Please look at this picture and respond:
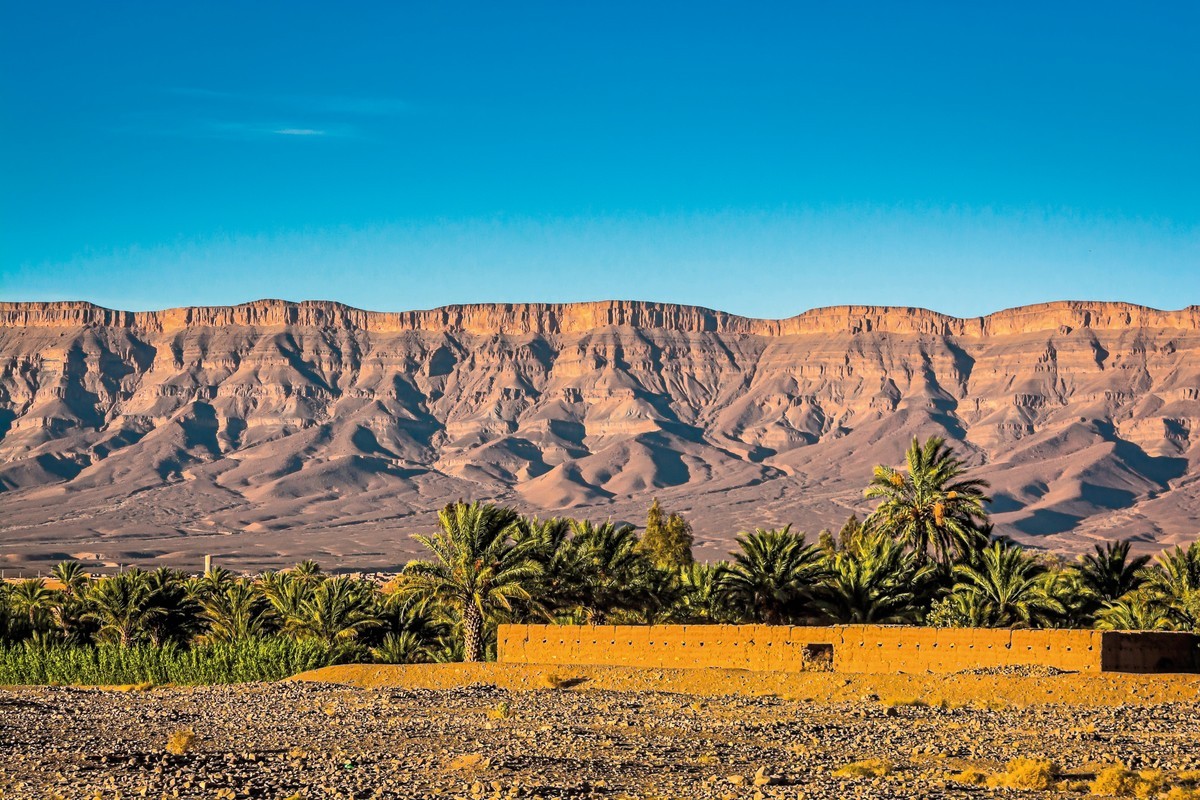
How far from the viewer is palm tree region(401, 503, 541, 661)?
39.8 metres

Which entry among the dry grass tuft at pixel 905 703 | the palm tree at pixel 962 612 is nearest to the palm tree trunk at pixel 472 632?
the palm tree at pixel 962 612

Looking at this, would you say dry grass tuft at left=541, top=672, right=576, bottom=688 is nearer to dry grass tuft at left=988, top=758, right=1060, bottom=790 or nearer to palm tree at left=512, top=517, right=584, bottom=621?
palm tree at left=512, top=517, right=584, bottom=621

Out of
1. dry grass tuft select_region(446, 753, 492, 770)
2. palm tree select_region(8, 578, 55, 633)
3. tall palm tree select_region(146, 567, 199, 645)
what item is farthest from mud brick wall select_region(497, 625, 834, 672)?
palm tree select_region(8, 578, 55, 633)

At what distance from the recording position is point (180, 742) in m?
23.9

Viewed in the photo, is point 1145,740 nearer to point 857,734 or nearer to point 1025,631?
point 857,734

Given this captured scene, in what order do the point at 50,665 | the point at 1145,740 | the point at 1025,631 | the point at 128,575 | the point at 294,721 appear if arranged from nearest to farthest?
the point at 1145,740
the point at 294,721
the point at 1025,631
the point at 50,665
the point at 128,575

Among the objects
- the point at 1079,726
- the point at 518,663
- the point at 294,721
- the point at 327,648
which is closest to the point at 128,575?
the point at 327,648

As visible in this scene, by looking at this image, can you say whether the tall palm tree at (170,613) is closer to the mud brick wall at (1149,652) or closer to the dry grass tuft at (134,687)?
the dry grass tuft at (134,687)

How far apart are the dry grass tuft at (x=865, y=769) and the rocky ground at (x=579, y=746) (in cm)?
3

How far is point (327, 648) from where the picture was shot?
41.2 meters

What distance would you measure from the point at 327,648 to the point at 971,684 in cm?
1916

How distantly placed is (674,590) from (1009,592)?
37.3 ft

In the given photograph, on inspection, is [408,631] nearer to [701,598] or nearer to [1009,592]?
[701,598]

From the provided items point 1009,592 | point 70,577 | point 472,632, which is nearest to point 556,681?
point 472,632
